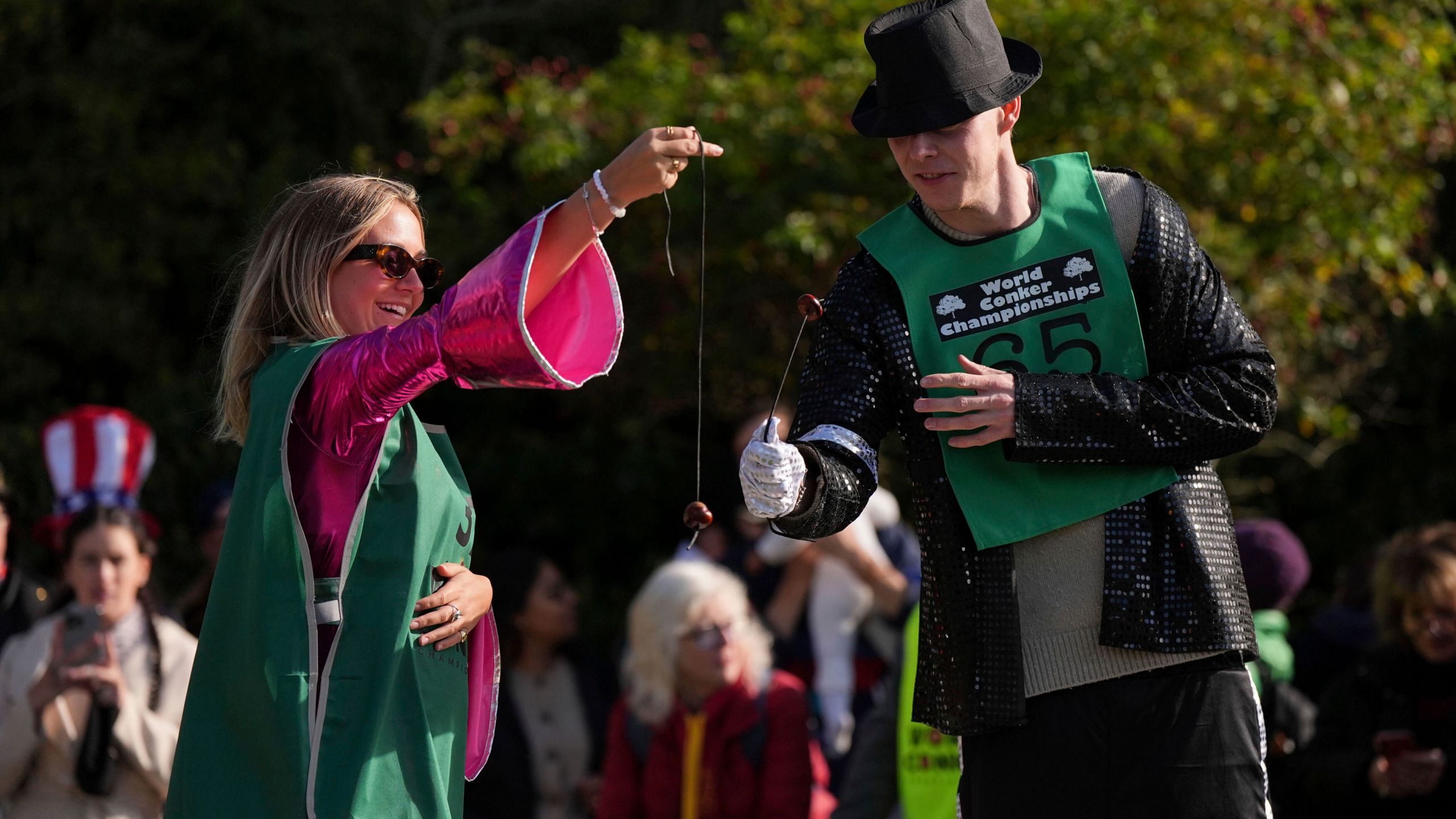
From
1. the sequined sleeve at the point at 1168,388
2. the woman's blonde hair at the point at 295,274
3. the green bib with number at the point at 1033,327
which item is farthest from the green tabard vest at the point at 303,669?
the sequined sleeve at the point at 1168,388

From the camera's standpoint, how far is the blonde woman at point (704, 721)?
493cm

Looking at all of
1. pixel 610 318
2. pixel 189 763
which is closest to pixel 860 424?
pixel 610 318

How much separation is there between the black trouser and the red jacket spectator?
2429 millimetres

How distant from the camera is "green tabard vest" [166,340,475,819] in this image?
8.05ft

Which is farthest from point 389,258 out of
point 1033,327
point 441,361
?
point 1033,327

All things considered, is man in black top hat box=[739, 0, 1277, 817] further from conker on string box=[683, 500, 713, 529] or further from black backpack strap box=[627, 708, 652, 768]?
black backpack strap box=[627, 708, 652, 768]

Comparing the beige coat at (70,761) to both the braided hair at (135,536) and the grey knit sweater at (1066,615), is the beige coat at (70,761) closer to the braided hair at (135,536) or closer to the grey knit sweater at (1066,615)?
the braided hair at (135,536)

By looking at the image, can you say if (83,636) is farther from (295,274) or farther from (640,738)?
(295,274)

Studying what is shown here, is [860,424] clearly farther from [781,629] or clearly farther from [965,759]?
[781,629]

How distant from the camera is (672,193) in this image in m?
7.74

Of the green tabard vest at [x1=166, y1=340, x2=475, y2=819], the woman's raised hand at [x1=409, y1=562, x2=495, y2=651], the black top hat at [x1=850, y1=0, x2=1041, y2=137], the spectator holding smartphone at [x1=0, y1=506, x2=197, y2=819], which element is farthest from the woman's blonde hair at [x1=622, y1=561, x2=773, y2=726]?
the black top hat at [x1=850, y1=0, x2=1041, y2=137]

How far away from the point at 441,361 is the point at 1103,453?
972mm

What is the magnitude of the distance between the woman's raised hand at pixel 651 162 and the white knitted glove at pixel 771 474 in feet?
1.21

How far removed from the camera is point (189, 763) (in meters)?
2.52
